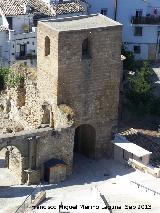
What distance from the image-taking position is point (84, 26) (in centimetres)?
4222

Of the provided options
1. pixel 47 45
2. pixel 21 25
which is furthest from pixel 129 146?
pixel 21 25

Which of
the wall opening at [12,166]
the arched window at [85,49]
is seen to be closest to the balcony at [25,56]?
the wall opening at [12,166]

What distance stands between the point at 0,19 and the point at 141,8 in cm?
1219

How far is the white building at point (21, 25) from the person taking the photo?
56344mm

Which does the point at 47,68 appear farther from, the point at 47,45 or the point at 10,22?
the point at 10,22

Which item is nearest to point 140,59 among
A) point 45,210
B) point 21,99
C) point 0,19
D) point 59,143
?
point 0,19

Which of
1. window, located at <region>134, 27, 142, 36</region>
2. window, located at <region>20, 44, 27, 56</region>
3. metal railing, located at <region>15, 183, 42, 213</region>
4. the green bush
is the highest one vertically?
window, located at <region>134, 27, 142, 36</region>

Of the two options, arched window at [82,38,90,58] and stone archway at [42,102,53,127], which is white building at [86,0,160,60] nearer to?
arched window at [82,38,90,58]

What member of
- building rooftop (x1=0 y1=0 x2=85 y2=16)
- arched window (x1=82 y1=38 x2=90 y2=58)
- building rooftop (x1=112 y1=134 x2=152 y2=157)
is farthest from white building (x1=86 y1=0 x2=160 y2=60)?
arched window (x1=82 y1=38 x2=90 y2=58)

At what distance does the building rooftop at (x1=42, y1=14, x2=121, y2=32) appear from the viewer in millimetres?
41875

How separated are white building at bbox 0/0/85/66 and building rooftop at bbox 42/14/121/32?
43.7 feet

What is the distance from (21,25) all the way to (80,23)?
14.6 m

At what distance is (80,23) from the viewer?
43031mm

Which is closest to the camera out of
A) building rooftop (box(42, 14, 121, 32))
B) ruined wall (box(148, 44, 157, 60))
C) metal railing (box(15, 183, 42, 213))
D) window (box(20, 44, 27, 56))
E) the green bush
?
metal railing (box(15, 183, 42, 213))
